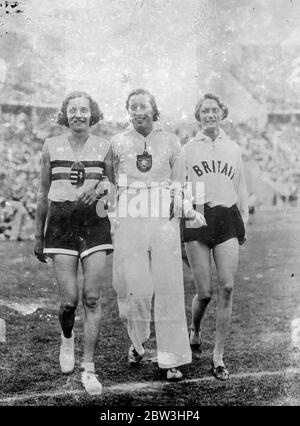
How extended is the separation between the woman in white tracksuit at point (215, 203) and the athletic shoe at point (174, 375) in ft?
0.83

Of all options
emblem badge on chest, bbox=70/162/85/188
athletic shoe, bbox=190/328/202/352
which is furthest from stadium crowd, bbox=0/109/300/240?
athletic shoe, bbox=190/328/202/352

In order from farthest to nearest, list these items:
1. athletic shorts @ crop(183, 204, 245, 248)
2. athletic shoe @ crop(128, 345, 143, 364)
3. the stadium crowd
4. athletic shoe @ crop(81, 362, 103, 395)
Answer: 1. the stadium crowd
2. athletic shoe @ crop(128, 345, 143, 364)
3. athletic shorts @ crop(183, 204, 245, 248)
4. athletic shoe @ crop(81, 362, 103, 395)

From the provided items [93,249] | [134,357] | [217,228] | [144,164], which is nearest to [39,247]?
[93,249]

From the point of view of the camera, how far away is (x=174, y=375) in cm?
385

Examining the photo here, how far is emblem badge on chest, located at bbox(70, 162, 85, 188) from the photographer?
12.4ft

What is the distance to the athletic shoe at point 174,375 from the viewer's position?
384cm

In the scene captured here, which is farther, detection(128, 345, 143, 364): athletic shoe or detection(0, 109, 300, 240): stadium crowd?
detection(0, 109, 300, 240): stadium crowd

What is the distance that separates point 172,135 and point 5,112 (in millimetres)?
2132

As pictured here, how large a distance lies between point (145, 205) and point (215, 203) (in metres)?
0.50

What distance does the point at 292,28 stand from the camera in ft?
14.9

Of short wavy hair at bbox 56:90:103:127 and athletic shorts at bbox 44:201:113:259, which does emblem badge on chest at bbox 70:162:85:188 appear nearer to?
athletic shorts at bbox 44:201:113:259

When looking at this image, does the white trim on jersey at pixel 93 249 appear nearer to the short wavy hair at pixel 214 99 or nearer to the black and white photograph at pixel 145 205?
the black and white photograph at pixel 145 205
